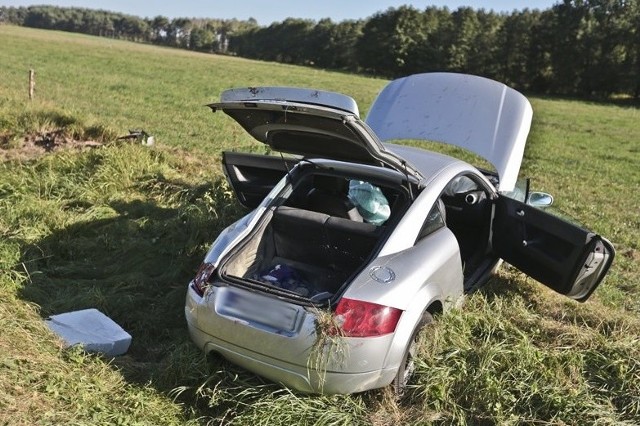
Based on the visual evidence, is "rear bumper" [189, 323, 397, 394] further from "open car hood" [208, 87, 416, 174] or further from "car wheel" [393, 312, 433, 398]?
"open car hood" [208, 87, 416, 174]

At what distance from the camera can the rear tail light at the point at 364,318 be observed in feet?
10.5

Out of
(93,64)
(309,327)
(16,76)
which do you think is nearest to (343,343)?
(309,327)

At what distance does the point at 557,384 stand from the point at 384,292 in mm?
1304

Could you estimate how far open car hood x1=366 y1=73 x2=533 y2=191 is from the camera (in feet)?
18.3

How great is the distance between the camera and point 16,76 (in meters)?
23.0

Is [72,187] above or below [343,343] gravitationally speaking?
below

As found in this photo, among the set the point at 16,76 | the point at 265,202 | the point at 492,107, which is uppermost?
the point at 492,107

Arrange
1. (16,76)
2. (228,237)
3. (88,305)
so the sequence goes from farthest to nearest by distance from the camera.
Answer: (16,76) < (88,305) < (228,237)

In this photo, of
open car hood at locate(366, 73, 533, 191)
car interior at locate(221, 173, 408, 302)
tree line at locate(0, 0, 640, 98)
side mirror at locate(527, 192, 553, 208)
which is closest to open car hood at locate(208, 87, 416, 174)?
car interior at locate(221, 173, 408, 302)

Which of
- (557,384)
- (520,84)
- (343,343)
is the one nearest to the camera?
(343,343)

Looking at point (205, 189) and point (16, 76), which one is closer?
point (205, 189)

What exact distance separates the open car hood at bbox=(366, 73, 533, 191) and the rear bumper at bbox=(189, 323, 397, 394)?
9.19 feet

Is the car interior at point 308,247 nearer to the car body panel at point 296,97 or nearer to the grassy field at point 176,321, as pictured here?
the grassy field at point 176,321

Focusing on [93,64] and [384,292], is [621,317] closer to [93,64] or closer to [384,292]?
[384,292]
